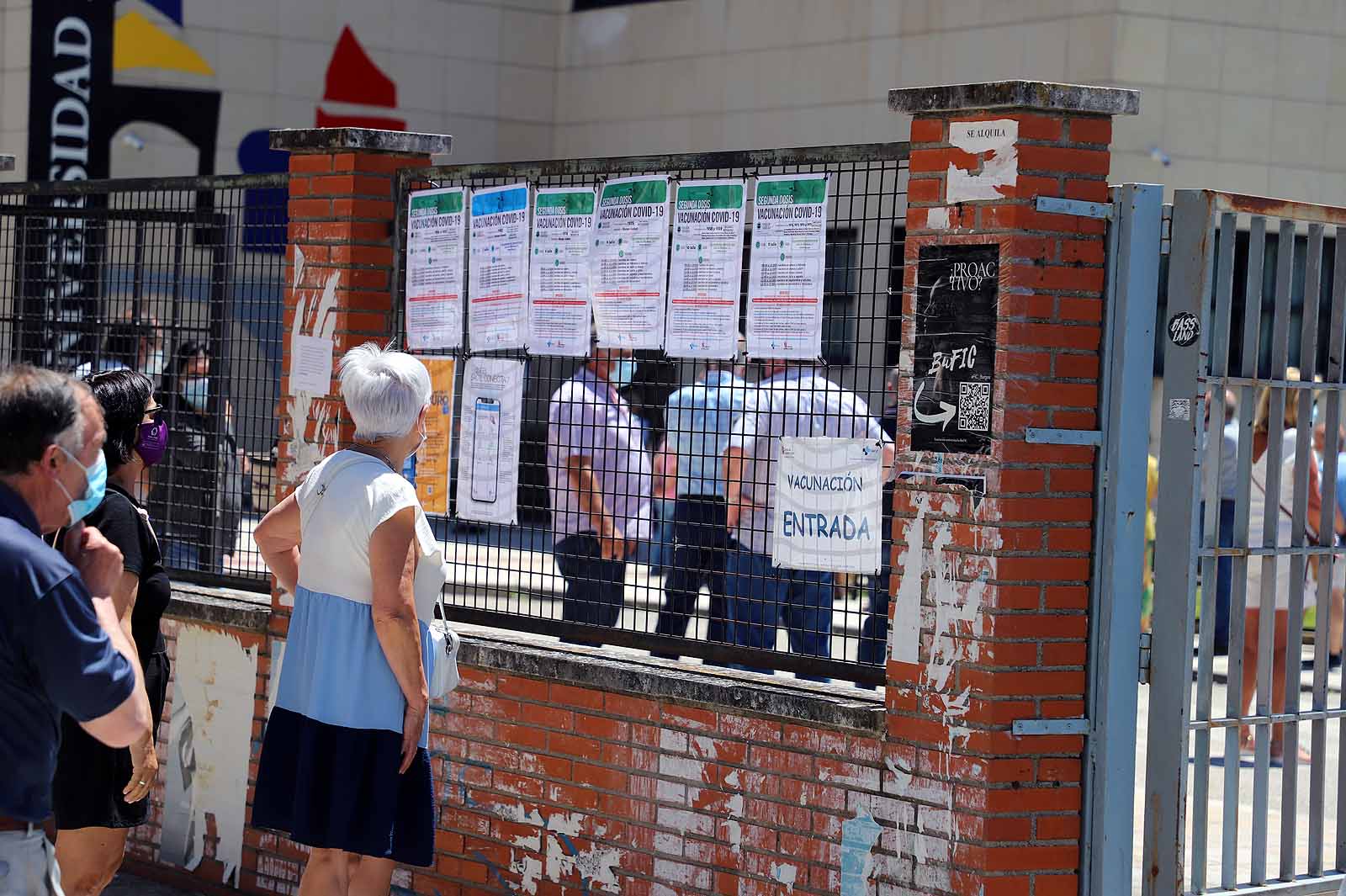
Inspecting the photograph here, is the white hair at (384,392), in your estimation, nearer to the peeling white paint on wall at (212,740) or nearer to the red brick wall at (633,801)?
the red brick wall at (633,801)

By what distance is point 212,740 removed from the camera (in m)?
7.15

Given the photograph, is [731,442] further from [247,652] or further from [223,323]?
[223,323]

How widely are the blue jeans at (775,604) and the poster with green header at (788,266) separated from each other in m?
0.76

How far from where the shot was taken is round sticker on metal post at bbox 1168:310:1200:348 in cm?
511

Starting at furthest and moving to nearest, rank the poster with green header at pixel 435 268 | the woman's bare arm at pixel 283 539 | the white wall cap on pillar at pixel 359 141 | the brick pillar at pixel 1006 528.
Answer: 1. the white wall cap on pillar at pixel 359 141
2. the poster with green header at pixel 435 268
3. the woman's bare arm at pixel 283 539
4. the brick pillar at pixel 1006 528

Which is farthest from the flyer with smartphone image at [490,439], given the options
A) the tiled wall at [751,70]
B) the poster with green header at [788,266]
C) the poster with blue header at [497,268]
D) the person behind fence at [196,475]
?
the tiled wall at [751,70]

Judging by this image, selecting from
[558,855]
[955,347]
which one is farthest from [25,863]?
[955,347]

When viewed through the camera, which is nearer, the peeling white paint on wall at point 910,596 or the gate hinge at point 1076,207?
the gate hinge at point 1076,207

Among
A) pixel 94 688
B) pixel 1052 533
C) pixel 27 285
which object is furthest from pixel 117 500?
pixel 27 285

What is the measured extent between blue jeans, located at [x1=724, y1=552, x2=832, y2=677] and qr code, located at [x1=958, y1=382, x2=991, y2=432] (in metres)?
0.92

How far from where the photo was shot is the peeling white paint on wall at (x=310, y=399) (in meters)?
6.80

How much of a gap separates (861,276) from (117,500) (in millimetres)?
2426

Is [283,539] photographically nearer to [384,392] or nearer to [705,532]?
[384,392]

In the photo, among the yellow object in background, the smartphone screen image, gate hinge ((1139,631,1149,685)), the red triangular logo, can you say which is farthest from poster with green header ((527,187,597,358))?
the red triangular logo
